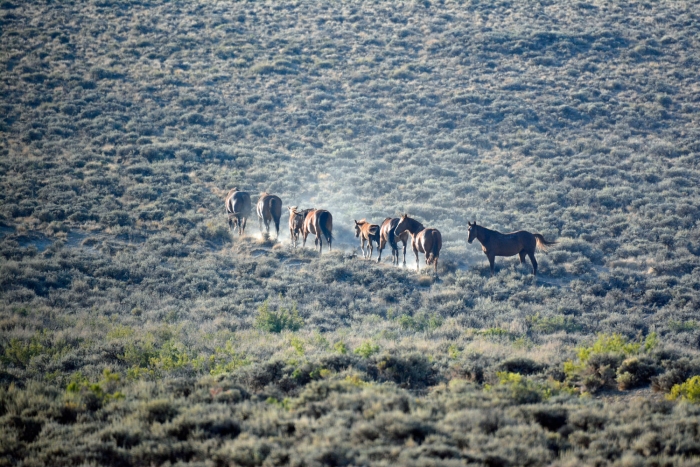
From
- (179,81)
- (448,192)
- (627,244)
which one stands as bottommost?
(627,244)

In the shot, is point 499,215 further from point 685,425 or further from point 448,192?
point 685,425

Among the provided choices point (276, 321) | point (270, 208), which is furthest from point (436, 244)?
point (270, 208)

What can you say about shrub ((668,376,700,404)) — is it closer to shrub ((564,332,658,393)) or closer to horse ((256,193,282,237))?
shrub ((564,332,658,393))

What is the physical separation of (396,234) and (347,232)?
17.0 feet

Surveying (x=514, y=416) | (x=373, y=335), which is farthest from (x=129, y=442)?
(x=373, y=335)

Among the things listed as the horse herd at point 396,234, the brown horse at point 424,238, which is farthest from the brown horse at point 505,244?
the brown horse at point 424,238

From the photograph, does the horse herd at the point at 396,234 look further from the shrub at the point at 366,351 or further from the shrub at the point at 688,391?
the shrub at the point at 688,391

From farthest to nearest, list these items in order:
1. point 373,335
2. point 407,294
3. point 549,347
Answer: point 407,294 → point 373,335 → point 549,347

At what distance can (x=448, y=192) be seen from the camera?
28750 millimetres

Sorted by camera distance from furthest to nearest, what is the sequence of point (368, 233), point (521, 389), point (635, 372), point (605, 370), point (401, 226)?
point (368, 233) → point (401, 226) → point (635, 372) → point (605, 370) → point (521, 389)

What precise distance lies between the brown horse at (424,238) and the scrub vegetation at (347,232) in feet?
2.26

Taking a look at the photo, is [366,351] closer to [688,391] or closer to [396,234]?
[688,391]

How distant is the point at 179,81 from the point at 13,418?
127ft

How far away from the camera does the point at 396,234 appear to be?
19828 mm
